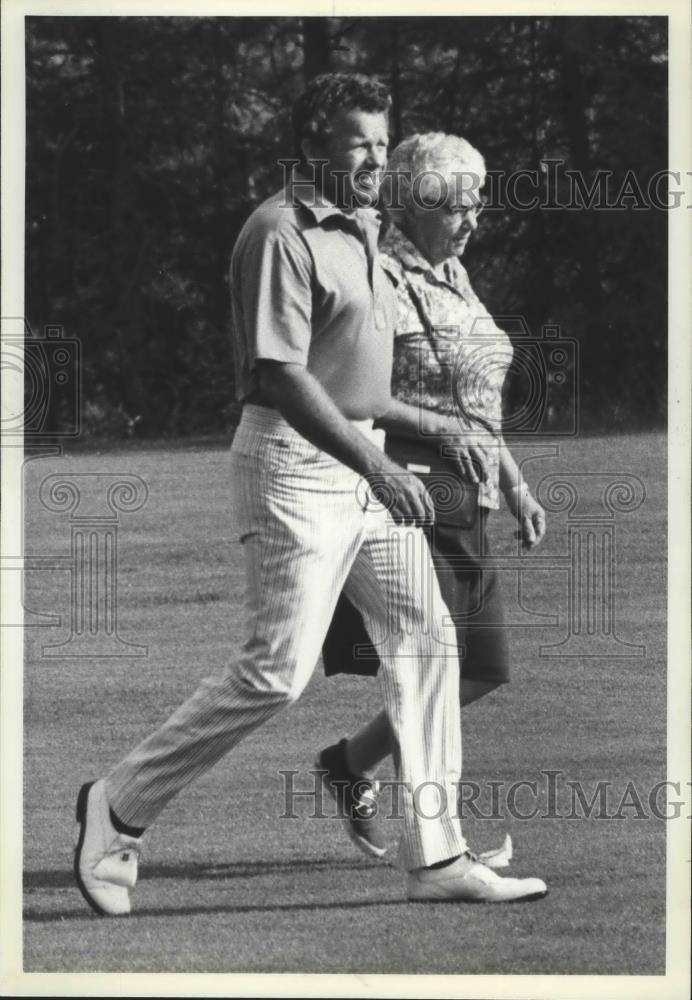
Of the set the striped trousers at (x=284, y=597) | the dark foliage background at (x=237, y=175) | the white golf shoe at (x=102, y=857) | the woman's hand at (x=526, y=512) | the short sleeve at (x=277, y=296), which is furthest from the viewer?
the dark foliage background at (x=237, y=175)

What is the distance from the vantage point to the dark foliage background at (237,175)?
5.70 m

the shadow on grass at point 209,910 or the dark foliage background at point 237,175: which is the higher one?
the dark foliage background at point 237,175

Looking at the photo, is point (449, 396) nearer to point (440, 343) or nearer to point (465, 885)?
point (440, 343)

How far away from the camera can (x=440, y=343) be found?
5.24 metres

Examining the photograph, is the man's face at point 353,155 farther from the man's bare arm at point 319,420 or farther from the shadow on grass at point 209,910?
the shadow on grass at point 209,910

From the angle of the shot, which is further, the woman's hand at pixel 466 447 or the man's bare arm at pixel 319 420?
the woman's hand at pixel 466 447

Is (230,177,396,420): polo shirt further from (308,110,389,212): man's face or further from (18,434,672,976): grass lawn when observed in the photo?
(18,434,672,976): grass lawn

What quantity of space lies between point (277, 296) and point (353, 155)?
0.40m

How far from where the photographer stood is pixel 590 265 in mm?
6121

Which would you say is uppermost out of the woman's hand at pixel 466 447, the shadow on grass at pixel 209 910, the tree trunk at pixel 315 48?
the tree trunk at pixel 315 48

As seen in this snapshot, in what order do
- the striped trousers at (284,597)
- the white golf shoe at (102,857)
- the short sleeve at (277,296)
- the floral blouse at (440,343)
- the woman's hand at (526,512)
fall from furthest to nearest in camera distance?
the woman's hand at (526,512) → the floral blouse at (440,343) → the white golf shoe at (102,857) → the striped trousers at (284,597) → the short sleeve at (277,296)

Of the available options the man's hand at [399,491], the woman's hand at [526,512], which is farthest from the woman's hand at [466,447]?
the man's hand at [399,491]

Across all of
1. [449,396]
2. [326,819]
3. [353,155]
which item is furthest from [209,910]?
[353,155]

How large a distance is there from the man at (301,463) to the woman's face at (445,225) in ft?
0.59
